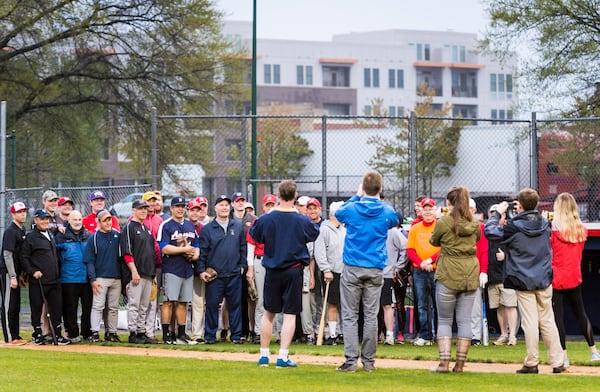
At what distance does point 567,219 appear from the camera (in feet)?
42.2

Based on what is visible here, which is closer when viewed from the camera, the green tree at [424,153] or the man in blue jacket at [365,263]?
the man in blue jacket at [365,263]

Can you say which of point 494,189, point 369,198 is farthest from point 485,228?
point 494,189

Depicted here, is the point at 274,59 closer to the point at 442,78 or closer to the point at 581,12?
the point at 442,78

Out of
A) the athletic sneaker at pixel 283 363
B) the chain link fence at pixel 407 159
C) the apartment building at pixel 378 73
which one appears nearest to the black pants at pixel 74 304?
the chain link fence at pixel 407 159

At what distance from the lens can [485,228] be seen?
1484cm

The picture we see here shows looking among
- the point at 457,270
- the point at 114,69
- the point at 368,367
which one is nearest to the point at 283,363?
the point at 368,367

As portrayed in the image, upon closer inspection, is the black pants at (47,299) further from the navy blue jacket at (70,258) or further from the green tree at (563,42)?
the green tree at (563,42)

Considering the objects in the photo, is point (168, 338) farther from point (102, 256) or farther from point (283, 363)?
point (283, 363)

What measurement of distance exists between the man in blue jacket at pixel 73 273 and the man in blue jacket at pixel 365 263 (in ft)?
18.0

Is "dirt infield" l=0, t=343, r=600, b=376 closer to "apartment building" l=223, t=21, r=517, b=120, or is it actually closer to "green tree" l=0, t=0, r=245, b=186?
"green tree" l=0, t=0, r=245, b=186

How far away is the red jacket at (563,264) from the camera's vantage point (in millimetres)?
12914

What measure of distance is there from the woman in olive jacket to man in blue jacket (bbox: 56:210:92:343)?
20.8 feet

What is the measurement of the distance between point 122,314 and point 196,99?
Answer: 598 inches

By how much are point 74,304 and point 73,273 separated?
48 centimetres
